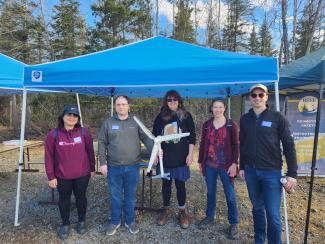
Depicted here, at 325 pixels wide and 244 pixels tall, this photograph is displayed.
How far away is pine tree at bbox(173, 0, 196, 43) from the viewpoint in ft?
52.3

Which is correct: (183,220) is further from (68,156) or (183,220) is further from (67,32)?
(67,32)

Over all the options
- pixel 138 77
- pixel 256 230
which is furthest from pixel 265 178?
pixel 138 77

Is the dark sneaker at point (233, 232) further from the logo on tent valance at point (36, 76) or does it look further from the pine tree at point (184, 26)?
the pine tree at point (184, 26)

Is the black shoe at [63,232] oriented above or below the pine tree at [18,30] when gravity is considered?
below

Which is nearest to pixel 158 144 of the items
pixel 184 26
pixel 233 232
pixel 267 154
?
pixel 267 154

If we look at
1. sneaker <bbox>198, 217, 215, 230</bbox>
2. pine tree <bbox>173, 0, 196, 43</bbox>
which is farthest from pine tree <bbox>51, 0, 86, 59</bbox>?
sneaker <bbox>198, 217, 215, 230</bbox>

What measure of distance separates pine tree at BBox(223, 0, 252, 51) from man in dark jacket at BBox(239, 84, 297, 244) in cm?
1917

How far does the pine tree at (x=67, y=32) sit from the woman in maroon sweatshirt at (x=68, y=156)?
1243 centimetres

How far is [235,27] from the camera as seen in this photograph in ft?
69.7

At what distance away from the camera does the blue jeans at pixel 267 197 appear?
2.86 m

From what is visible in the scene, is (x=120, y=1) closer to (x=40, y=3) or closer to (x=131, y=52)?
(x=40, y=3)

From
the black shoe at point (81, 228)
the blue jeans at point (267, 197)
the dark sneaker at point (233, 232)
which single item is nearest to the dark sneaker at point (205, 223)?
the dark sneaker at point (233, 232)

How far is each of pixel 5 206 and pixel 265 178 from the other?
4120mm

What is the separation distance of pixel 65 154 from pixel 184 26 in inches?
585
